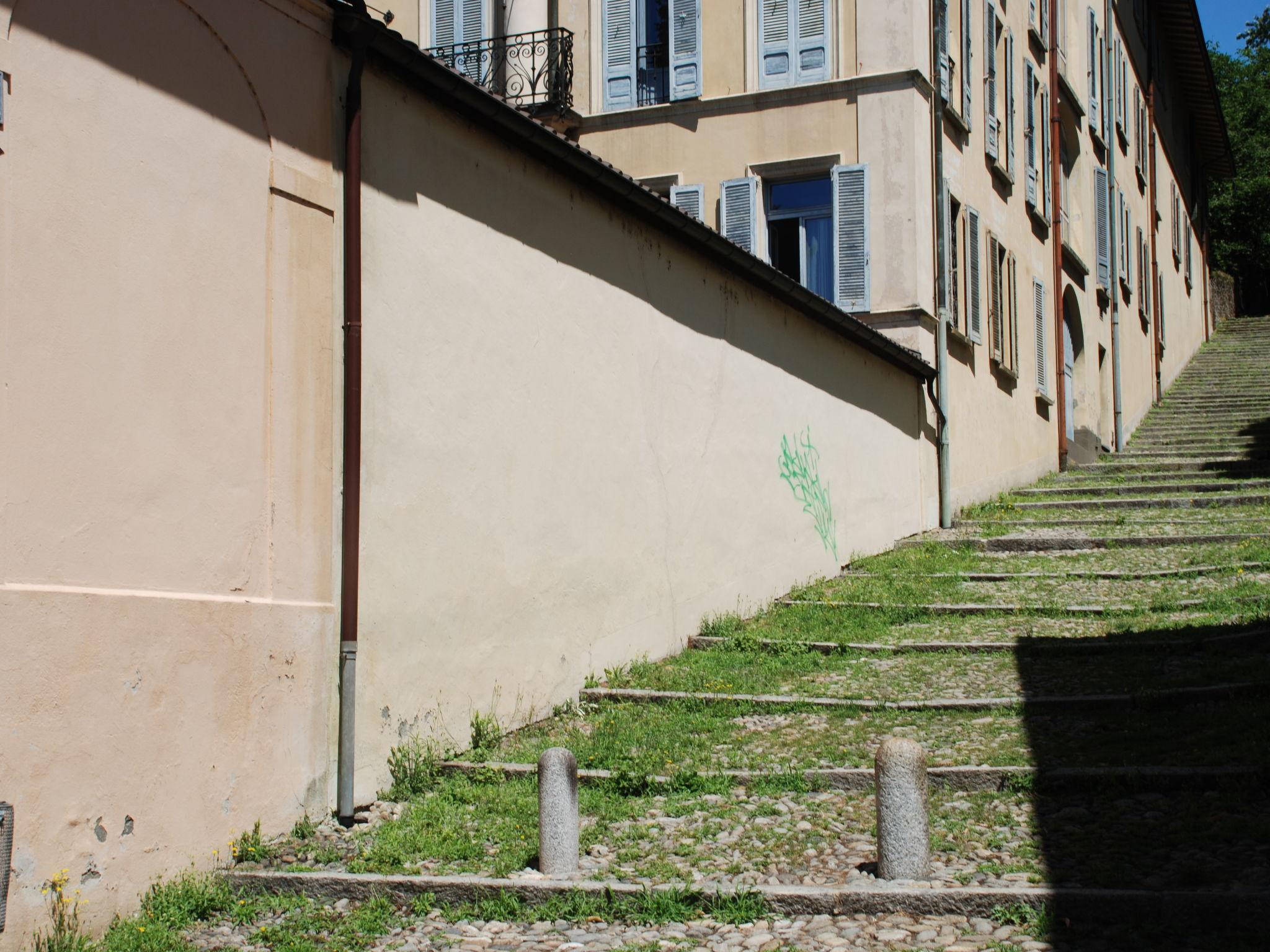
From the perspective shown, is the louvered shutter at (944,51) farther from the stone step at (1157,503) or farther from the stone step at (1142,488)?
the stone step at (1142,488)

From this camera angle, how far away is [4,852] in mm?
4750

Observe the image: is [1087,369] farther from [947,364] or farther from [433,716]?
[433,716]

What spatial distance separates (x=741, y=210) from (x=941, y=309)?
261 centimetres

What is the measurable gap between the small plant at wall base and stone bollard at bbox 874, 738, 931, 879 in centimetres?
295

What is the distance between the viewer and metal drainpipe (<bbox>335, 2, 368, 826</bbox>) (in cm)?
644

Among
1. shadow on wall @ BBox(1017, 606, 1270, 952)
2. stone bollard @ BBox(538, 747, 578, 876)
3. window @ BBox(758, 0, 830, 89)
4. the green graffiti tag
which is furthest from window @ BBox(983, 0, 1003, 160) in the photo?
stone bollard @ BBox(538, 747, 578, 876)

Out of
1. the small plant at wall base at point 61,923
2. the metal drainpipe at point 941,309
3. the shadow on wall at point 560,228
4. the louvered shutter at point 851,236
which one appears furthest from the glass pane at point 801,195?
the small plant at wall base at point 61,923

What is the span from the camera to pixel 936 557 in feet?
44.6

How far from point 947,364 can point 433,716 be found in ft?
33.9

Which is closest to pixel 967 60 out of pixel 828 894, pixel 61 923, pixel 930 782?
pixel 930 782

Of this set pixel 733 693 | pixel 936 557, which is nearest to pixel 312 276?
pixel 733 693

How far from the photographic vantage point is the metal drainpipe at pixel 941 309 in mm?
15875

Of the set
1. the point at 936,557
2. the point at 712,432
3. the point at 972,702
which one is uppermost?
the point at 712,432

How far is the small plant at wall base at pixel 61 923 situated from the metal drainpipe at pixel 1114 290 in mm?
21427
